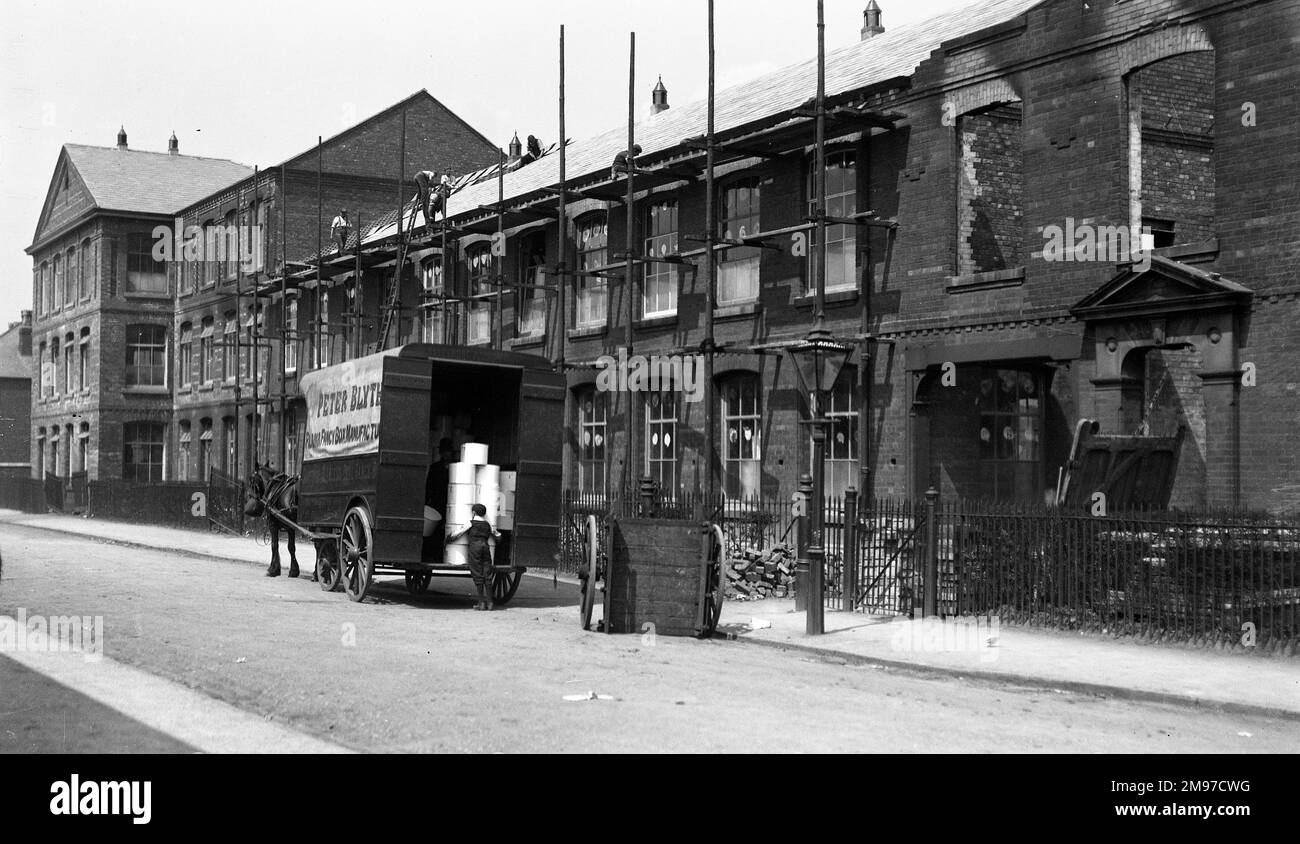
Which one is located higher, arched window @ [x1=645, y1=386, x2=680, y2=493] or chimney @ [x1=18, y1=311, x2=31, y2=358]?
chimney @ [x1=18, y1=311, x2=31, y2=358]

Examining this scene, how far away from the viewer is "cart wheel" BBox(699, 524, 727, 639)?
46.5 ft

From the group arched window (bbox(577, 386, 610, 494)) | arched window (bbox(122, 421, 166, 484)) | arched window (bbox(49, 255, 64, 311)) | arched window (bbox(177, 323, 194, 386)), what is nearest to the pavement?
arched window (bbox(577, 386, 610, 494))

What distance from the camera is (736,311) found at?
76.3ft

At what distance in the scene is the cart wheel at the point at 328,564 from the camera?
1872cm

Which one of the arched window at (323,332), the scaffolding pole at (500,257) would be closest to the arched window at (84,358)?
the arched window at (323,332)

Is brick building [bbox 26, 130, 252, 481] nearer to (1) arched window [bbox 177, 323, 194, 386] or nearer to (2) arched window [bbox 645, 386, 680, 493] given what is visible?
(1) arched window [bbox 177, 323, 194, 386]

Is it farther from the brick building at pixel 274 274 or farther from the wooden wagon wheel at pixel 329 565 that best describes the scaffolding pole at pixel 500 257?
the brick building at pixel 274 274

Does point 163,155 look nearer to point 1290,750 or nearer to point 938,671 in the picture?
point 938,671

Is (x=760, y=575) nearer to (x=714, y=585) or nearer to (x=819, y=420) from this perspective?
(x=819, y=420)

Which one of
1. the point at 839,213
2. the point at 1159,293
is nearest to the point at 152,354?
the point at 839,213

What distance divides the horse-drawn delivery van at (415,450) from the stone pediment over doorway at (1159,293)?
7114 millimetres

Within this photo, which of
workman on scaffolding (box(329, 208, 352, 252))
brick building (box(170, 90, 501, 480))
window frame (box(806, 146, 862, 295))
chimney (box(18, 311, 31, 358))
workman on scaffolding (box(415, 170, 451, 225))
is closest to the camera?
Answer: window frame (box(806, 146, 862, 295))

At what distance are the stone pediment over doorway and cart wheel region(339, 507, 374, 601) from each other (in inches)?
383

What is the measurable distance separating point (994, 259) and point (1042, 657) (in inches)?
342
